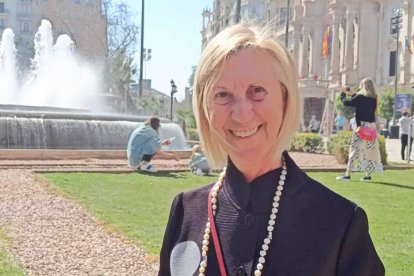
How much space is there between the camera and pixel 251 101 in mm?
1543

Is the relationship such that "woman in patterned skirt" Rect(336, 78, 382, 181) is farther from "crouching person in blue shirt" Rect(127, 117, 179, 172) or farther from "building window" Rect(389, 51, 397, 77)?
"building window" Rect(389, 51, 397, 77)

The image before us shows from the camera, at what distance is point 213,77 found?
1572mm

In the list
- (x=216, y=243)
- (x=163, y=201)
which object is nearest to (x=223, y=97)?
(x=216, y=243)

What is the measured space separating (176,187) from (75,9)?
158ft

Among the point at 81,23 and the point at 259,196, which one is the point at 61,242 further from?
the point at 81,23

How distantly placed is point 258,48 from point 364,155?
10.4 metres

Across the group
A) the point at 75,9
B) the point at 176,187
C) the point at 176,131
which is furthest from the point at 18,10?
the point at 176,187

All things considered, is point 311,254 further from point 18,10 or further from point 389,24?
point 18,10

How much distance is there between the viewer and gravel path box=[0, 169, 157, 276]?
4.94 meters

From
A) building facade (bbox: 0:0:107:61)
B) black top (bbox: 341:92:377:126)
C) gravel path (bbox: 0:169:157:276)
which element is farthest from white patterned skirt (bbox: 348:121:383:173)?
building facade (bbox: 0:0:107:61)

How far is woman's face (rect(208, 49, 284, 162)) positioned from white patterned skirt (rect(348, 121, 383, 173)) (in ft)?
33.2

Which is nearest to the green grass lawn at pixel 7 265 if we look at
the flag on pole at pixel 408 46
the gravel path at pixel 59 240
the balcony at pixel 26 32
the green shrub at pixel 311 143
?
the gravel path at pixel 59 240

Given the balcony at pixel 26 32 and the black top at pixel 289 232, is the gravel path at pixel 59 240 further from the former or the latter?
the balcony at pixel 26 32

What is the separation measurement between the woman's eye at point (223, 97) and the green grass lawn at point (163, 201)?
11.9 ft
